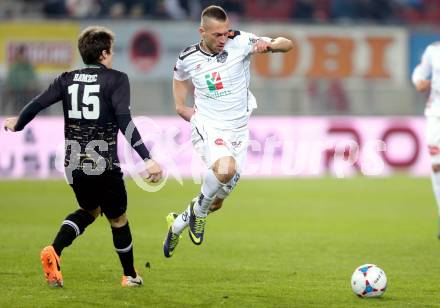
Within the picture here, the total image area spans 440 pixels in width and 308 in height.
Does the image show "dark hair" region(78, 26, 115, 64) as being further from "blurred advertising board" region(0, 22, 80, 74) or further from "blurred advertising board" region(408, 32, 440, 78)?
"blurred advertising board" region(408, 32, 440, 78)

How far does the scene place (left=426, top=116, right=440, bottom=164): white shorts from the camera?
12.1 meters

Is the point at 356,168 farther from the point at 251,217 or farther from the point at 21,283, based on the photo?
the point at 21,283

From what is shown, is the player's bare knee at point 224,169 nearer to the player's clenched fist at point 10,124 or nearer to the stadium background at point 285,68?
the player's clenched fist at point 10,124

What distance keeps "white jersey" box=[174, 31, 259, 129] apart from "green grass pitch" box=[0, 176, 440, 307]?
1537 mm

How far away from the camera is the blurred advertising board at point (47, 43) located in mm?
21984

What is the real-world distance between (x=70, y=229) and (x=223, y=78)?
216 centimetres

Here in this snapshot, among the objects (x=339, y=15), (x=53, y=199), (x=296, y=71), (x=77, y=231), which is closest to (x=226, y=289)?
(x=77, y=231)

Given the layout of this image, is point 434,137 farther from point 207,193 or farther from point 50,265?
point 50,265

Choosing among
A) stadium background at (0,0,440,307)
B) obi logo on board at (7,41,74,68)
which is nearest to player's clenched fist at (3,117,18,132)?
stadium background at (0,0,440,307)

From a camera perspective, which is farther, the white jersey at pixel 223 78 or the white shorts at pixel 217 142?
the white jersey at pixel 223 78

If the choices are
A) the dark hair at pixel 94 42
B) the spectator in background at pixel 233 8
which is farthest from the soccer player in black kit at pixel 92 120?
the spectator in background at pixel 233 8

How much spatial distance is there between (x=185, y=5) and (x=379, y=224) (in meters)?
11.7

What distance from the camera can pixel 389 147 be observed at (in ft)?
69.8

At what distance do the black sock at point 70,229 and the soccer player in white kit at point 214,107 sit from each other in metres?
1.14
